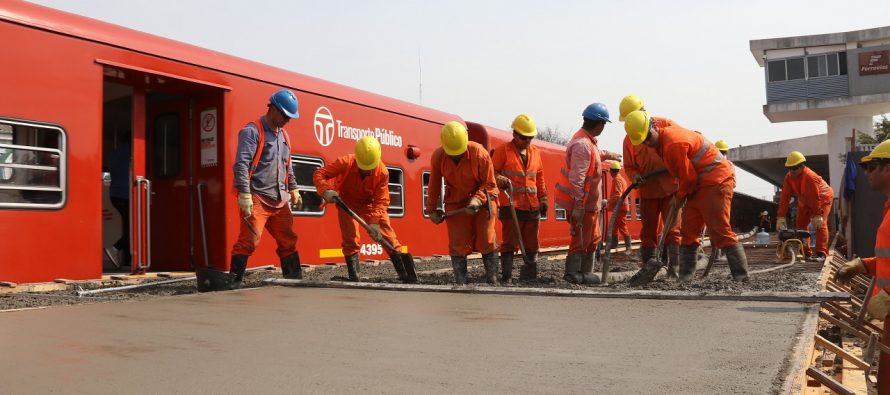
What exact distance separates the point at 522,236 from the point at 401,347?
4219 millimetres

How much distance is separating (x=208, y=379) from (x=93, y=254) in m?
4.26

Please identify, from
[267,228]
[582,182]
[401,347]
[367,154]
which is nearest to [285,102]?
[367,154]

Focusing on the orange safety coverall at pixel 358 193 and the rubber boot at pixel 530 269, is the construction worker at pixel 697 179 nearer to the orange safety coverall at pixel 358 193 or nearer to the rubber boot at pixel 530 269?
the rubber boot at pixel 530 269

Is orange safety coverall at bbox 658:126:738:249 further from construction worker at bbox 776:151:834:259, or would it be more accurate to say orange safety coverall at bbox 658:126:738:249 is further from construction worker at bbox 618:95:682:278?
construction worker at bbox 776:151:834:259

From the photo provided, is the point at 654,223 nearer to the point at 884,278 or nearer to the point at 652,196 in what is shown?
the point at 652,196

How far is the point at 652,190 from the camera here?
23.8 ft

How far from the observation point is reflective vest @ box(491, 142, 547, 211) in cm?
731

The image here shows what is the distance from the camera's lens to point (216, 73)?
747cm

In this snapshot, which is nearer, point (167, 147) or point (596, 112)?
point (596, 112)

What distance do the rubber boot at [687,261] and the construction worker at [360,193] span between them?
8.51 ft

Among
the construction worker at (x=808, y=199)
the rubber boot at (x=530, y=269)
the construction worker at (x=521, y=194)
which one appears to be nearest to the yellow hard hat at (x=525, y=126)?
the construction worker at (x=521, y=194)

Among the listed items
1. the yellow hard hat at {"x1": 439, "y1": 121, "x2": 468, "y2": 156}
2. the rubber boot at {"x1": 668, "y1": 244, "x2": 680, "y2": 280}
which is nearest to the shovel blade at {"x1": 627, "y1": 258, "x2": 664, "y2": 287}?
the rubber boot at {"x1": 668, "y1": 244, "x2": 680, "y2": 280}

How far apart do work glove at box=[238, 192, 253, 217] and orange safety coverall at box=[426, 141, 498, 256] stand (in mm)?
1682

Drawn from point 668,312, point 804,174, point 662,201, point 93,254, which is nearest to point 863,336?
point 668,312
